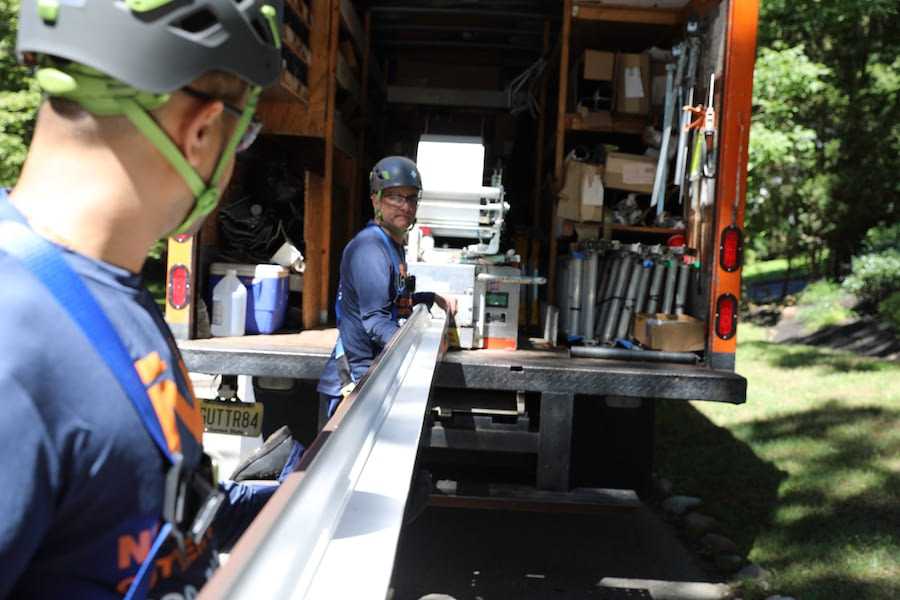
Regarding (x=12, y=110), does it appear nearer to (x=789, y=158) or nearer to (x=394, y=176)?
(x=789, y=158)

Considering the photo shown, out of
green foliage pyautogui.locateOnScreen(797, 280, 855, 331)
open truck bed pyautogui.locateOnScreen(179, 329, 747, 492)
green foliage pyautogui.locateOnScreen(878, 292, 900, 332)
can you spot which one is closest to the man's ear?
open truck bed pyautogui.locateOnScreen(179, 329, 747, 492)

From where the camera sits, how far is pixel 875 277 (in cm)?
1330

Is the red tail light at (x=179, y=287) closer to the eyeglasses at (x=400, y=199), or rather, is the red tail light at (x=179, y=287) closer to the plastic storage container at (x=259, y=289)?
the plastic storage container at (x=259, y=289)

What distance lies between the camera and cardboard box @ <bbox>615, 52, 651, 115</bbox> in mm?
5852

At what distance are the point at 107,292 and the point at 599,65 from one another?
5.43 metres

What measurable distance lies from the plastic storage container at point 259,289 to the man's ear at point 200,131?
12.1 ft

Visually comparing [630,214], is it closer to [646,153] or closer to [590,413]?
[646,153]

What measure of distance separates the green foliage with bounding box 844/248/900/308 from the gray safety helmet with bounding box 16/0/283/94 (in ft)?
43.8

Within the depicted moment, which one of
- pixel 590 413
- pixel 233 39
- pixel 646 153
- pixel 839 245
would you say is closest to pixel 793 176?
pixel 839 245

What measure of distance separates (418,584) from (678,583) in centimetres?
124

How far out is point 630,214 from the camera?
5.77 m

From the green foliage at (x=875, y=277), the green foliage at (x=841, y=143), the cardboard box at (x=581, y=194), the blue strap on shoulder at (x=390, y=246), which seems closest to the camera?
the blue strap on shoulder at (x=390, y=246)

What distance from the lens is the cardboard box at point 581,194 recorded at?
562 cm

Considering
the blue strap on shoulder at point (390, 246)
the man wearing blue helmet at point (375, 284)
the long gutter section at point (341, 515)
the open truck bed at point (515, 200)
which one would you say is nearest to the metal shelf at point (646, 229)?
the open truck bed at point (515, 200)
